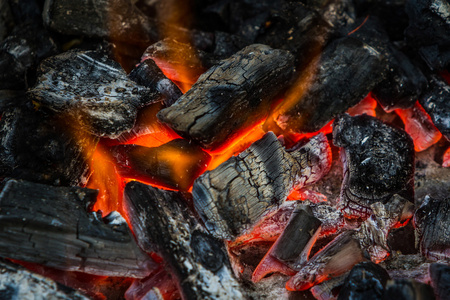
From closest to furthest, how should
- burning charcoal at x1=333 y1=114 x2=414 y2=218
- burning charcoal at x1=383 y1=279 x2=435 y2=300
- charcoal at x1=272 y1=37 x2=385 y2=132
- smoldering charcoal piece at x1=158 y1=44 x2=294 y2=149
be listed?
1. burning charcoal at x1=383 y1=279 x2=435 y2=300
2. smoldering charcoal piece at x1=158 y1=44 x2=294 y2=149
3. burning charcoal at x1=333 y1=114 x2=414 y2=218
4. charcoal at x1=272 y1=37 x2=385 y2=132

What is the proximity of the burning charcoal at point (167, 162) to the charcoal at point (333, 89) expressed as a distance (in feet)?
2.07

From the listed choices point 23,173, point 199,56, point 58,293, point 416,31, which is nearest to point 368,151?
point 416,31

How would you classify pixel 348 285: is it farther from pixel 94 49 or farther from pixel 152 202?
pixel 94 49

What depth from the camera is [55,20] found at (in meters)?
2.18

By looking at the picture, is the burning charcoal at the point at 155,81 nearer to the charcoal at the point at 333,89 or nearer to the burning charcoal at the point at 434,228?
the charcoal at the point at 333,89

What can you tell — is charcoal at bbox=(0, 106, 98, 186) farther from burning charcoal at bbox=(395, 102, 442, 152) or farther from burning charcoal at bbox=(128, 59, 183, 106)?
burning charcoal at bbox=(395, 102, 442, 152)

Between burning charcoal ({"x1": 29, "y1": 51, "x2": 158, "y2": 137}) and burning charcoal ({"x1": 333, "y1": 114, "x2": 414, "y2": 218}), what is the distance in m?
1.14

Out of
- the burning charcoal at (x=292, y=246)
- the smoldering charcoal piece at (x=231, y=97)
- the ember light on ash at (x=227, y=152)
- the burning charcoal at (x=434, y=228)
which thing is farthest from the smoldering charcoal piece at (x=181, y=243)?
the burning charcoal at (x=434, y=228)

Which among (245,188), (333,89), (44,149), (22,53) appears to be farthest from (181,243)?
(22,53)

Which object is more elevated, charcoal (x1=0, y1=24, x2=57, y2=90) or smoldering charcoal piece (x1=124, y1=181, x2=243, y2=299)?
charcoal (x1=0, y1=24, x2=57, y2=90)

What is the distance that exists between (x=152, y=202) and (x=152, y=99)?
598 millimetres

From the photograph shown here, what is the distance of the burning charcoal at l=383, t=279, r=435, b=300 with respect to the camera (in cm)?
134

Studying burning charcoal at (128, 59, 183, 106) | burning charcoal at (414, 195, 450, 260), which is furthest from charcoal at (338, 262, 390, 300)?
burning charcoal at (128, 59, 183, 106)

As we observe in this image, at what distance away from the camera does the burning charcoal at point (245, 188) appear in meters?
1.65
